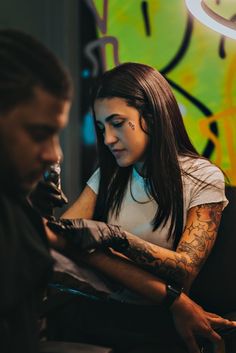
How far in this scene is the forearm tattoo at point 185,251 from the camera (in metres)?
1.45

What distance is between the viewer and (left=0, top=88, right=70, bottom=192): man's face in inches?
35.6

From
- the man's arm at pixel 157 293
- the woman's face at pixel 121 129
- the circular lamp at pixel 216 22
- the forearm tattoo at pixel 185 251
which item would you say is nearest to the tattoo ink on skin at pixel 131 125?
the woman's face at pixel 121 129

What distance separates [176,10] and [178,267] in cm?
173

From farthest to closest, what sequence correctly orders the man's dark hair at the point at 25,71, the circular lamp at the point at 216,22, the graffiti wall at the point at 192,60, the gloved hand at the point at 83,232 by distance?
the graffiti wall at the point at 192,60 → the circular lamp at the point at 216,22 → the gloved hand at the point at 83,232 → the man's dark hair at the point at 25,71

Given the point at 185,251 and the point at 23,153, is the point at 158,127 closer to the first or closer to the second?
the point at 185,251

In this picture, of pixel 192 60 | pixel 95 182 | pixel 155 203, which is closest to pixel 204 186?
pixel 155 203

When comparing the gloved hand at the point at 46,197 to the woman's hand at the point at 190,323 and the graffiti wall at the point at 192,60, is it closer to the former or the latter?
the woman's hand at the point at 190,323

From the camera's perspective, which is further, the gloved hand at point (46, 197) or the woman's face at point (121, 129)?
the woman's face at point (121, 129)

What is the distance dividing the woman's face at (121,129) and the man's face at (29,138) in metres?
0.72

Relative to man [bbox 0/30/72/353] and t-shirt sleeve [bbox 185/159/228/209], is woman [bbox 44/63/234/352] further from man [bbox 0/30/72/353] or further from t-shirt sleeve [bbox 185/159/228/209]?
man [bbox 0/30/72/353]

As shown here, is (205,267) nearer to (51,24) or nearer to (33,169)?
(33,169)

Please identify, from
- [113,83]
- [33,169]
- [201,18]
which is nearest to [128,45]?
[201,18]

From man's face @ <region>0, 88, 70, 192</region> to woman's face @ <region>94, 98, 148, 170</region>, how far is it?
719 mm

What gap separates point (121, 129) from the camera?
169 cm
